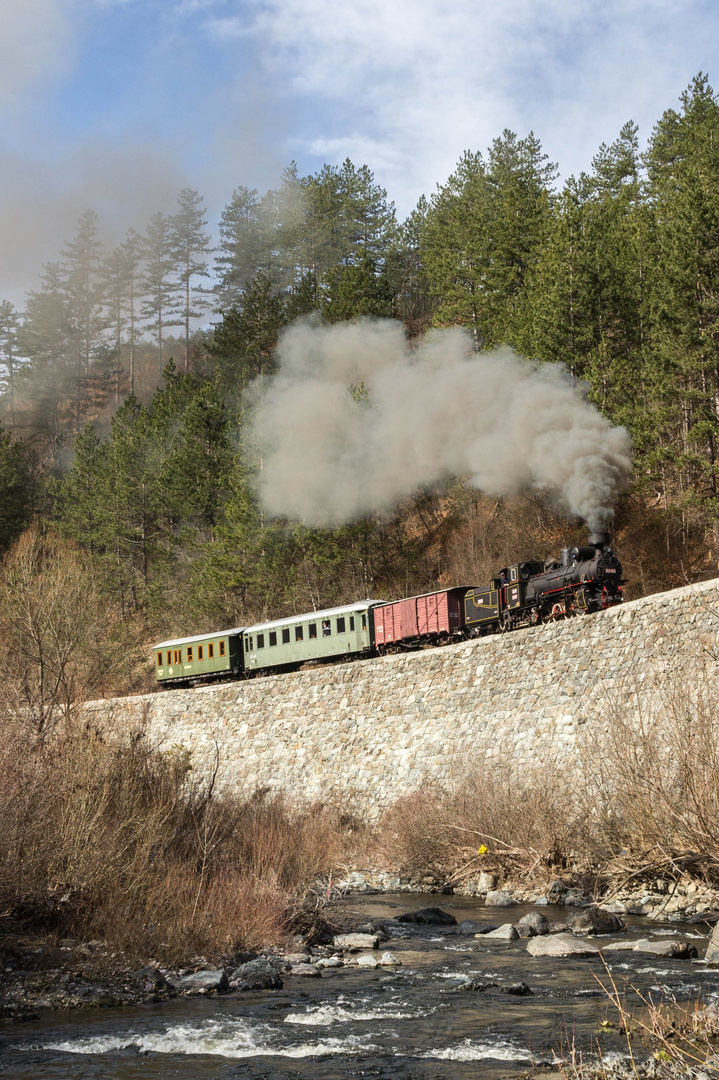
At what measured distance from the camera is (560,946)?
10.1 meters

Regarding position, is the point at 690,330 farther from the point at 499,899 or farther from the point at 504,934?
the point at 504,934

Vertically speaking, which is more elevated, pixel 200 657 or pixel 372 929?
pixel 200 657

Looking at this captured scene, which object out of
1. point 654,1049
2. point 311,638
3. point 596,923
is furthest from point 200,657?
point 654,1049

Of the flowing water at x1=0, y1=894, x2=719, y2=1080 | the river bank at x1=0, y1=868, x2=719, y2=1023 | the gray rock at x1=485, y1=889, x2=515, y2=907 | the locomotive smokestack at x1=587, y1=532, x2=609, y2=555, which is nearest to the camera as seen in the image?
the flowing water at x1=0, y1=894, x2=719, y2=1080

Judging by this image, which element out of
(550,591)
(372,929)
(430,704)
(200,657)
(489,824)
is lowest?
(372,929)

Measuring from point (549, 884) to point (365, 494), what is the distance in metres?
20.3

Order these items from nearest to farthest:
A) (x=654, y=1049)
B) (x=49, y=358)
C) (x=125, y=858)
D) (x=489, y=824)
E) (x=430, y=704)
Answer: (x=654, y=1049) < (x=125, y=858) < (x=489, y=824) < (x=430, y=704) < (x=49, y=358)

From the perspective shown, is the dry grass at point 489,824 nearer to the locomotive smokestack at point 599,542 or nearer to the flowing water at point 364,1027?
the flowing water at point 364,1027

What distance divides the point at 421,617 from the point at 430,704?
3.91 meters

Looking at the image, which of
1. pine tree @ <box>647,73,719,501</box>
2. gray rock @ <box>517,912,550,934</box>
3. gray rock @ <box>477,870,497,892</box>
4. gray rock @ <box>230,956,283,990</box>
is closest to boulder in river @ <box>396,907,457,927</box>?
gray rock @ <box>517,912,550,934</box>

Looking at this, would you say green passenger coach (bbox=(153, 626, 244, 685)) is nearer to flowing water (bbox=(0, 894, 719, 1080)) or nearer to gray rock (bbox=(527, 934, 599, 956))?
flowing water (bbox=(0, 894, 719, 1080))

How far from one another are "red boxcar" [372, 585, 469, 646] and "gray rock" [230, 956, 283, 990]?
14.8 metres

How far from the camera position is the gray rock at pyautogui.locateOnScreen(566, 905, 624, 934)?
36.4 ft

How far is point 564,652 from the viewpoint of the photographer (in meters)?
17.8
